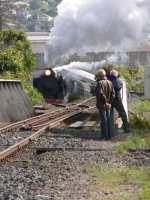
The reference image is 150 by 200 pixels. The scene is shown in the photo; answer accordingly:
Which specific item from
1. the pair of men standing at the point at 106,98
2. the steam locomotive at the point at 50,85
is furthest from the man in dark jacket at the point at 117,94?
the steam locomotive at the point at 50,85

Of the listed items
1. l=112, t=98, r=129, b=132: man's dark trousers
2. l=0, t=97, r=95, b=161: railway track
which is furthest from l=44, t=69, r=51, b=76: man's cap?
l=112, t=98, r=129, b=132: man's dark trousers

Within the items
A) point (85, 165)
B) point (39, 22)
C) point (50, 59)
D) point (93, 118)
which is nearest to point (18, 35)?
point (50, 59)

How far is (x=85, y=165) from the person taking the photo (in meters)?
9.77

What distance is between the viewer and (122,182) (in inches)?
325

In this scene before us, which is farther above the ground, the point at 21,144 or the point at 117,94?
the point at 117,94

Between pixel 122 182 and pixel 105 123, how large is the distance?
555 cm

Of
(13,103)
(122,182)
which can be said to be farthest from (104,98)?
(13,103)

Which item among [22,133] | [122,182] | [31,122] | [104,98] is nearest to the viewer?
[122,182]

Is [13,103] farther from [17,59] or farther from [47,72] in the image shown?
[47,72]

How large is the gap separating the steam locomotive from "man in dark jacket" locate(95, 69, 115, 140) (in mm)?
16900

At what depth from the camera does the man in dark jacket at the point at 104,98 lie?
13.6m

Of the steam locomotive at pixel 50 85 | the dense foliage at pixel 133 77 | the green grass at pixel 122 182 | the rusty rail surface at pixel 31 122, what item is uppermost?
the green grass at pixel 122 182

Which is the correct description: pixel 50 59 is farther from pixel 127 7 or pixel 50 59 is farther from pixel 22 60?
pixel 127 7

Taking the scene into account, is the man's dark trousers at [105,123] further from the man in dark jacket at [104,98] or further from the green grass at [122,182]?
the green grass at [122,182]
